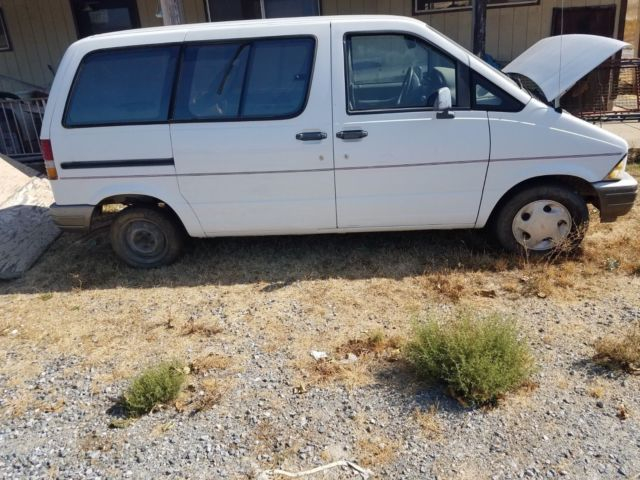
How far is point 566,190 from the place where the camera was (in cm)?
446

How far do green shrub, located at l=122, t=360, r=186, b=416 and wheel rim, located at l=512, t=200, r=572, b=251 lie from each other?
9.81 feet

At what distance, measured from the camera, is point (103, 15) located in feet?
32.9

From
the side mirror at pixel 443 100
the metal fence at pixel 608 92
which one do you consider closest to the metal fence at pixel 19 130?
the side mirror at pixel 443 100

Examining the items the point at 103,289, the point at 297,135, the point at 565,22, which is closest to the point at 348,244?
the point at 297,135

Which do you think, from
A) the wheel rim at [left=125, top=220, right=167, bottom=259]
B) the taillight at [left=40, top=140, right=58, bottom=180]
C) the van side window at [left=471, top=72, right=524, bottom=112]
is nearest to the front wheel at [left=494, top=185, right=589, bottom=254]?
the van side window at [left=471, top=72, right=524, bottom=112]

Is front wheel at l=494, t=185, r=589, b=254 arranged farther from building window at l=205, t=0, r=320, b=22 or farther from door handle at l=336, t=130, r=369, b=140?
building window at l=205, t=0, r=320, b=22

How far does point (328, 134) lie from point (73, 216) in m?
2.34

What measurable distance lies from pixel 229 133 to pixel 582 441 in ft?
10.6

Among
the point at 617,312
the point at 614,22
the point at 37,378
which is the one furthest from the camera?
the point at 614,22

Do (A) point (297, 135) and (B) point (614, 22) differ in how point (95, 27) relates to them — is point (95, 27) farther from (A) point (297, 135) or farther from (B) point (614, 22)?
(B) point (614, 22)

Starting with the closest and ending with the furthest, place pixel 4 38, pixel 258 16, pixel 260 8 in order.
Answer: pixel 260 8, pixel 258 16, pixel 4 38

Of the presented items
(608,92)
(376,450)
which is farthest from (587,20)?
(376,450)

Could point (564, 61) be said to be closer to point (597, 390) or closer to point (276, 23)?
point (276, 23)

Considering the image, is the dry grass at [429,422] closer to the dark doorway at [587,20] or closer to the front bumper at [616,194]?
the front bumper at [616,194]
